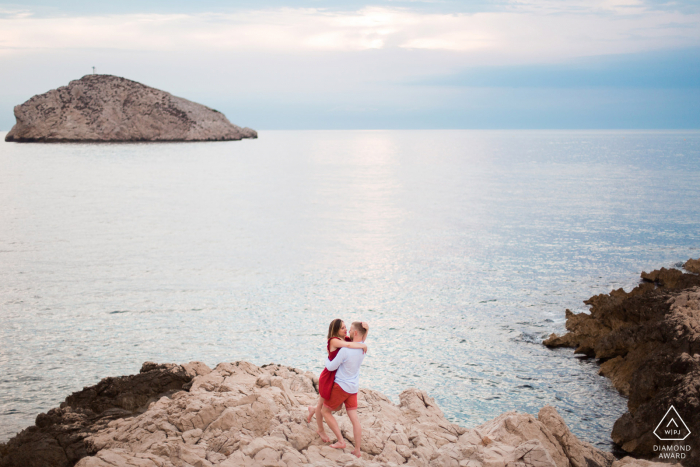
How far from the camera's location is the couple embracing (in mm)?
6316

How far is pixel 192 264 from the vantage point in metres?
21.0

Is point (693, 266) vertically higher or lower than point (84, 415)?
higher

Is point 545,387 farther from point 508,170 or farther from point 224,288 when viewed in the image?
point 508,170

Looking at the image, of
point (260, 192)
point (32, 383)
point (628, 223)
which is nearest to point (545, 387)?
point (32, 383)

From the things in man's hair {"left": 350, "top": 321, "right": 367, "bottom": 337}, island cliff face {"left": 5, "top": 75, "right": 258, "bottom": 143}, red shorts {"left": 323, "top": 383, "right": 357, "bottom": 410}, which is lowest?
red shorts {"left": 323, "top": 383, "right": 357, "bottom": 410}

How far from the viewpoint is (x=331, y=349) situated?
20.7 feet

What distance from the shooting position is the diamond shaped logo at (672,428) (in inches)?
297

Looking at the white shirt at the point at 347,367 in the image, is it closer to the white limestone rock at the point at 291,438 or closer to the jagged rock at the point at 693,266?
the white limestone rock at the point at 291,438

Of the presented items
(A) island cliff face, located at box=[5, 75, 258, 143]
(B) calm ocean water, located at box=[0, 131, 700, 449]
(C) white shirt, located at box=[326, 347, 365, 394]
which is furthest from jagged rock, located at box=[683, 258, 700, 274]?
(A) island cliff face, located at box=[5, 75, 258, 143]

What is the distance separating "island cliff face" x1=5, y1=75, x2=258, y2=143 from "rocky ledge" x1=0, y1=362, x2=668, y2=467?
445ft

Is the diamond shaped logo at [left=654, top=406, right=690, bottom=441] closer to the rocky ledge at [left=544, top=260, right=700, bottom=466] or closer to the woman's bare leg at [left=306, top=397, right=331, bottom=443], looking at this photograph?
the rocky ledge at [left=544, top=260, right=700, bottom=466]

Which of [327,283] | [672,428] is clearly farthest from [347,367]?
[327,283]

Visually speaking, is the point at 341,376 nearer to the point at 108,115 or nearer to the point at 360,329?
the point at 360,329

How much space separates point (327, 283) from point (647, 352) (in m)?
10.3
